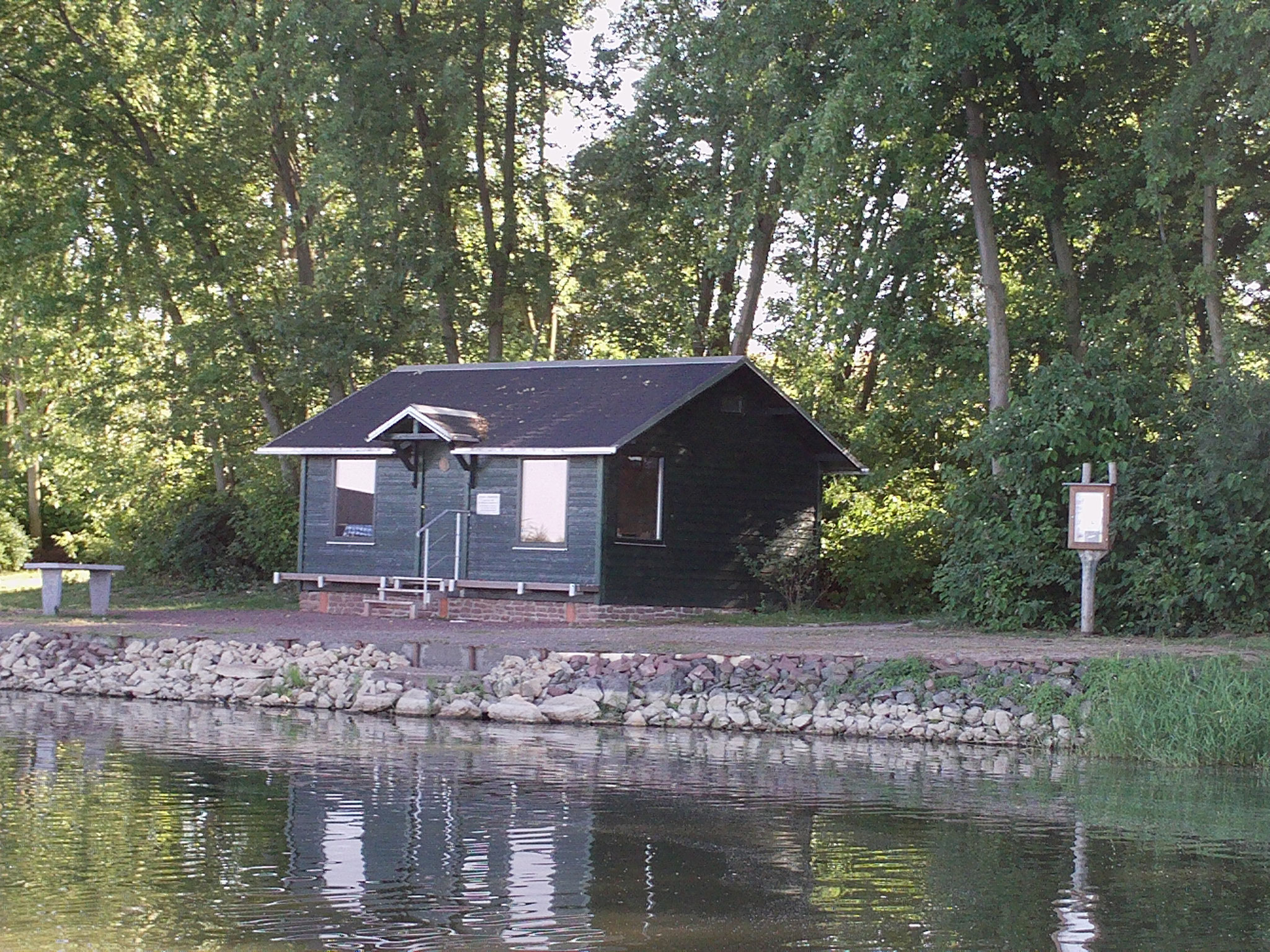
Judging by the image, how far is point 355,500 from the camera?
1016 inches

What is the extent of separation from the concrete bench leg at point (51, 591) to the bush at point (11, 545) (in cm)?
1863

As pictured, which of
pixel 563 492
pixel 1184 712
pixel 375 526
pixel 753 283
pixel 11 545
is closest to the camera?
pixel 1184 712

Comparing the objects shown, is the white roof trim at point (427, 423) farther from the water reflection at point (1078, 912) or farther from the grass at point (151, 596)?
the water reflection at point (1078, 912)

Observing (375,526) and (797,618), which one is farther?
(375,526)

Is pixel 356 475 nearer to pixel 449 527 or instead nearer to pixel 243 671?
pixel 449 527

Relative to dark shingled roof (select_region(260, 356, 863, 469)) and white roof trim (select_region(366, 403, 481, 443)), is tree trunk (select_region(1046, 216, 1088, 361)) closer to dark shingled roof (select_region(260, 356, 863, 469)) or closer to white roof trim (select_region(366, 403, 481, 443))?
dark shingled roof (select_region(260, 356, 863, 469))

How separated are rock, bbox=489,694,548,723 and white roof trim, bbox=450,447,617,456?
5.80 meters

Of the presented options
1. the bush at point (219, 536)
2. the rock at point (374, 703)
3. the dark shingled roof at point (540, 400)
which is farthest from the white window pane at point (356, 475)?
the rock at point (374, 703)

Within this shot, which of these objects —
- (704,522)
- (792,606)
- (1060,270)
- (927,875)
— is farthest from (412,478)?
(927,875)

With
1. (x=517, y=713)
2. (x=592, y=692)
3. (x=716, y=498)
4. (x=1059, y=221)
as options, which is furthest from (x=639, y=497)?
(x=1059, y=221)

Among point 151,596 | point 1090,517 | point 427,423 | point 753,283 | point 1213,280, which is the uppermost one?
point 753,283

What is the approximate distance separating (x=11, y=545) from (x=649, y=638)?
1092 inches

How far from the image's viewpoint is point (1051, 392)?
71.4ft

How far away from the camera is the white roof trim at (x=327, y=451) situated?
983 inches
